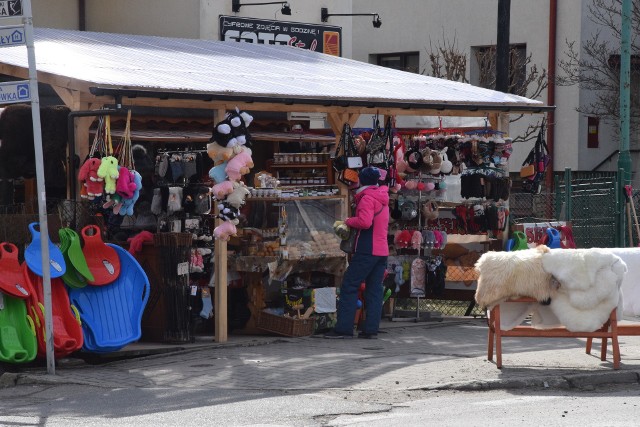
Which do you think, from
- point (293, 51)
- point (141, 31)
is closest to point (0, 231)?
point (293, 51)

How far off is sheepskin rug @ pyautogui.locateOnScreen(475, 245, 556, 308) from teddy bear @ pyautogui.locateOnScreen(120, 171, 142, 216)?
11.9ft

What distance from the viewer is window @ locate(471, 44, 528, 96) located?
30422mm

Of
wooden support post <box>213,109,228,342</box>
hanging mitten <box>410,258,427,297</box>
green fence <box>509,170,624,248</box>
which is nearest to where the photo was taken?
wooden support post <box>213,109,228,342</box>

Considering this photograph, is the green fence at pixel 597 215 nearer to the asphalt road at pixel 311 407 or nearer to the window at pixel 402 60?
the asphalt road at pixel 311 407

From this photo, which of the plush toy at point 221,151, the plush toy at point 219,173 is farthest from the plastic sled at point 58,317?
the plush toy at point 221,151

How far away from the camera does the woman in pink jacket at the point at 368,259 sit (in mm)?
13781

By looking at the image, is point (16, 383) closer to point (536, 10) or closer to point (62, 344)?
point (62, 344)

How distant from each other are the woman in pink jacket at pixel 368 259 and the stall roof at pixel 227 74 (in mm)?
1115

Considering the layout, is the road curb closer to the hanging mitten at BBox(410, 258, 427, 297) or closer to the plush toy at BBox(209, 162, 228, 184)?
the plush toy at BBox(209, 162, 228, 184)

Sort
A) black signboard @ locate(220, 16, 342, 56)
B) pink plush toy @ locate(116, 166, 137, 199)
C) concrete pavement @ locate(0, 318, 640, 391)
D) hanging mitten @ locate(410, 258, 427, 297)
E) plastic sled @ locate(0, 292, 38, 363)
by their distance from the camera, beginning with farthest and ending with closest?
black signboard @ locate(220, 16, 342, 56) < hanging mitten @ locate(410, 258, 427, 297) < pink plush toy @ locate(116, 166, 137, 199) < plastic sled @ locate(0, 292, 38, 363) < concrete pavement @ locate(0, 318, 640, 391)

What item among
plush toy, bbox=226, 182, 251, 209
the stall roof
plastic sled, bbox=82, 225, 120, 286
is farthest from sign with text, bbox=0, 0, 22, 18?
plush toy, bbox=226, 182, 251, 209

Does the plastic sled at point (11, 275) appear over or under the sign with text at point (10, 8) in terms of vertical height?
under

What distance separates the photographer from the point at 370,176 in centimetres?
1383

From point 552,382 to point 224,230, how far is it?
394cm
